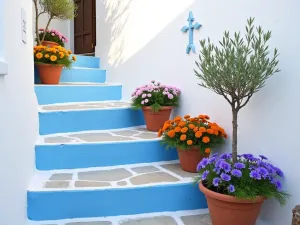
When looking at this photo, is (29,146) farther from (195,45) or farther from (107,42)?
(107,42)

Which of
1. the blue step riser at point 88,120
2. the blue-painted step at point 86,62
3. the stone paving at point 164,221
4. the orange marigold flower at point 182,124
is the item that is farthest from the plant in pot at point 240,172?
the blue-painted step at point 86,62

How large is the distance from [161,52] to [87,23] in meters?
3.01

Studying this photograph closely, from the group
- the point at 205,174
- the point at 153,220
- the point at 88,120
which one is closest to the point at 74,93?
the point at 88,120

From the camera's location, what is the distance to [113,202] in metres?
1.77

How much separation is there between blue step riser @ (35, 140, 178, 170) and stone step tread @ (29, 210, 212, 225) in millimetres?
475

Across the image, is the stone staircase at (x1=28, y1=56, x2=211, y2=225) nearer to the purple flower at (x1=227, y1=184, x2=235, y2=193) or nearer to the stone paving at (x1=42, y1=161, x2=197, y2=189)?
the stone paving at (x1=42, y1=161, x2=197, y2=189)

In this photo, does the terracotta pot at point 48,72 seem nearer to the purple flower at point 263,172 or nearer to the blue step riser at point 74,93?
the blue step riser at point 74,93

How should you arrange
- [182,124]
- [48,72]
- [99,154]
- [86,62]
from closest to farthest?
[182,124], [99,154], [48,72], [86,62]

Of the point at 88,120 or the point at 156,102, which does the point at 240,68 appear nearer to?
the point at 156,102

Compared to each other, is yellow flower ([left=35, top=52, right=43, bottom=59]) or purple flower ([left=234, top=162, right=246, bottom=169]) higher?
yellow flower ([left=35, top=52, right=43, bottom=59])

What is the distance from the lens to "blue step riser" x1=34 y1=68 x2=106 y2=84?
12.2 ft

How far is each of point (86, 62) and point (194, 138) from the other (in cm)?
291

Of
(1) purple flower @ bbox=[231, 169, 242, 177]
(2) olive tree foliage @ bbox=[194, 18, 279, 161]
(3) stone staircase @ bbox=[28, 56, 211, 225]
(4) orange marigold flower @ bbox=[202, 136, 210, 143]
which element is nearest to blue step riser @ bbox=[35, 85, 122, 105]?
(3) stone staircase @ bbox=[28, 56, 211, 225]

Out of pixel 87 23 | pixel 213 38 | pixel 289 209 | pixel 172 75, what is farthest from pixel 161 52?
pixel 87 23
